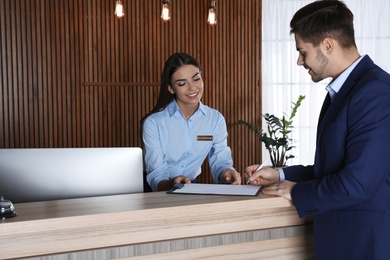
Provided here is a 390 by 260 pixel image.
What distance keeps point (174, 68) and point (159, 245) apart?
1.87m

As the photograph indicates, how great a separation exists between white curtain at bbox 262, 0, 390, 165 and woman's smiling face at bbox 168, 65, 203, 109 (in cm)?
401

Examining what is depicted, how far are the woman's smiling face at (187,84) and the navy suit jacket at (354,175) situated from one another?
1.61 metres

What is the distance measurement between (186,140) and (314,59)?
1.66 metres

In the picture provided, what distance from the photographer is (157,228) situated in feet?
6.36

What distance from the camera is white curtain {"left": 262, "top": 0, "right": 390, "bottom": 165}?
7.28 m

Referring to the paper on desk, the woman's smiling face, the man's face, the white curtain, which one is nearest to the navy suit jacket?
the man's face

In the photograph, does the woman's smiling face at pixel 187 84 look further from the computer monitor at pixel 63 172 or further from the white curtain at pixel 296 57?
the white curtain at pixel 296 57

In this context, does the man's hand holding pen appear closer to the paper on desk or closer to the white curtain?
the paper on desk

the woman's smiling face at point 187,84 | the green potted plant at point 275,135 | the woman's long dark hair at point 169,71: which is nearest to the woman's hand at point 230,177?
the woman's smiling face at point 187,84

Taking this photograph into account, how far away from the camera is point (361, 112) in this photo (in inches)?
71.1

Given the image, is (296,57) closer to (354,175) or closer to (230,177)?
(230,177)

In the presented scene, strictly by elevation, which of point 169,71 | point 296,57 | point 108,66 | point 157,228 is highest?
point 296,57

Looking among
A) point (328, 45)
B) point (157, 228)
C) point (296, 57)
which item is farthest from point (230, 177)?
point (296, 57)

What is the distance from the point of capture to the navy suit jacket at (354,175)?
5.86 feet
